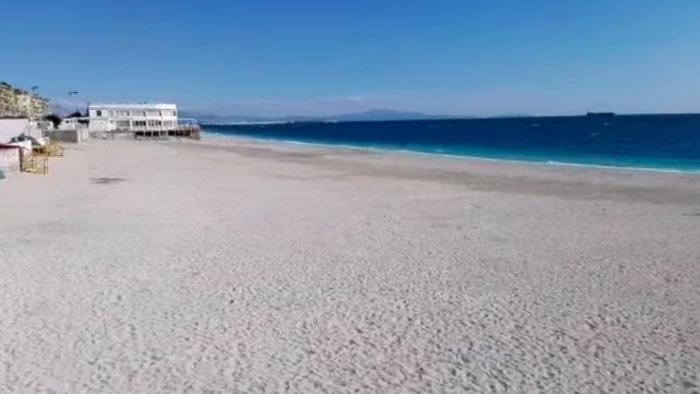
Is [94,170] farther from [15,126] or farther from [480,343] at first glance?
[480,343]

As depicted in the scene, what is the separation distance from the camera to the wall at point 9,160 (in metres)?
23.8

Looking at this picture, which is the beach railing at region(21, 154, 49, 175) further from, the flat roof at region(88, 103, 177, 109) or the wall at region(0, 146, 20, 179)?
the flat roof at region(88, 103, 177, 109)

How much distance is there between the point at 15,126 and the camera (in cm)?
3744

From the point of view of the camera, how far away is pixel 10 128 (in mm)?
36781

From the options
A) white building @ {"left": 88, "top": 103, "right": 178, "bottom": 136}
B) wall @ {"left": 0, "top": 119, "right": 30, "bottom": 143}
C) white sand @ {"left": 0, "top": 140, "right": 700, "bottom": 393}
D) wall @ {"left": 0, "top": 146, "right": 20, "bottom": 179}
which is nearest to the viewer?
white sand @ {"left": 0, "top": 140, "right": 700, "bottom": 393}

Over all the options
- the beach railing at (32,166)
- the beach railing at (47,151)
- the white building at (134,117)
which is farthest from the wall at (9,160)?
the white building at (134,117)

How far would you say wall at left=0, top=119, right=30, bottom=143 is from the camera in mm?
35281

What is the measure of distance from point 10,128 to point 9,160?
14.4 metres

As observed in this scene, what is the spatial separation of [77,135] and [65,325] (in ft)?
181

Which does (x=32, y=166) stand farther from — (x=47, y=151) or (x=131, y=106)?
(x=131, y=106)

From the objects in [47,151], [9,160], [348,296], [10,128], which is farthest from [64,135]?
[348,296]

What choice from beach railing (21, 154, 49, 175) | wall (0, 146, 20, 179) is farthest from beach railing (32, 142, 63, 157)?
wall (0, 146, 20, 179)

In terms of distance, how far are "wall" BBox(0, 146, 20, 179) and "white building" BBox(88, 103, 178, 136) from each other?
58.1m

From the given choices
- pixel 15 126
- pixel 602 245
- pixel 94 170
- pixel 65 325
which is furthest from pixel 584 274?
pixel 15 126
